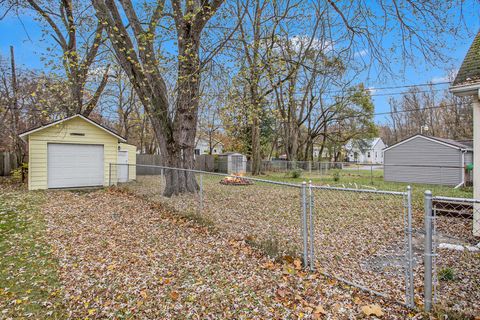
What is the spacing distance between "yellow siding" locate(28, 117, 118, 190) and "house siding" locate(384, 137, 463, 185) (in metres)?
13.6

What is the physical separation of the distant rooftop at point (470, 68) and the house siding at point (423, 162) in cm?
925

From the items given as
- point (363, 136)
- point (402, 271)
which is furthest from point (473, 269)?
point (363, 136)

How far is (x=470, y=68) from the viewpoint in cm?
497

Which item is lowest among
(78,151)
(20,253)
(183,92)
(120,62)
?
(20,253)

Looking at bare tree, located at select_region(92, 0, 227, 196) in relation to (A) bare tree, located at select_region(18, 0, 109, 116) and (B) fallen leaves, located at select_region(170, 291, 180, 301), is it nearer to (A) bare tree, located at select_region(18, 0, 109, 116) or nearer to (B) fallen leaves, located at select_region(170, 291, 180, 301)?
(A) bare tree, located at select_region(18, 0, 109, 116)

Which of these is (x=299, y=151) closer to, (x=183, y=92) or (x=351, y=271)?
(x=183, y=92)

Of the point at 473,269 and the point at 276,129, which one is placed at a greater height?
the point at 276,129

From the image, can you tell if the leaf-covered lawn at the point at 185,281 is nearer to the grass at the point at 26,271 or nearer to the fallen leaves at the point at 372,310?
the fallen leaves at the point at 372,310

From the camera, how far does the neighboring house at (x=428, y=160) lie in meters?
14.7

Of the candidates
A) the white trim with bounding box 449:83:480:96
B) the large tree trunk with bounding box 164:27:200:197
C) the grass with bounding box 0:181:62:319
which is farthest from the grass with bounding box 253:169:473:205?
the grass with bounding box 0:181:62:319

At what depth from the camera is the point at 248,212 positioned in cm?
661

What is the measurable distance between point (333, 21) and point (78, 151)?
10563mm

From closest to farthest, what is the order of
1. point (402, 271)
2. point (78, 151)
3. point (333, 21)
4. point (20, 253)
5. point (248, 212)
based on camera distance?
point (402, 271)
point (20, 253)
point (333, 21)
point (248, 212)
point (78, 151)

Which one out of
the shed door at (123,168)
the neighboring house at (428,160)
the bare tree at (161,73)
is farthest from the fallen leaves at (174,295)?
the neighboring house at (428,160)
